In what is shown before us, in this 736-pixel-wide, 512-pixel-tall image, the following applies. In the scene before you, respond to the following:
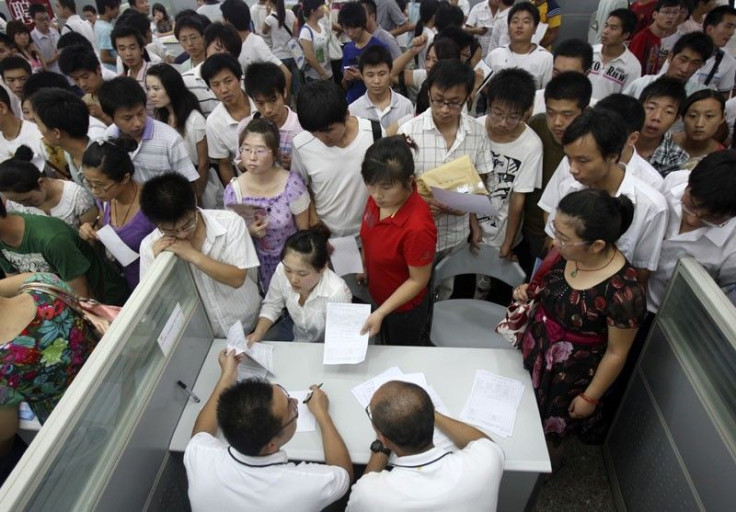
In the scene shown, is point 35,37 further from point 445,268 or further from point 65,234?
point 445,268

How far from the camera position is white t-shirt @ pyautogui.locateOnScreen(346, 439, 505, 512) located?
113cm

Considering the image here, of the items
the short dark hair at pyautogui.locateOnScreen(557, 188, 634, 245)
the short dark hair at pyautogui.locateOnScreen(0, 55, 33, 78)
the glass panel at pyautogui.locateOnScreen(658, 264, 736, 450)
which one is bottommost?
the glass panel at pyautogui.locateOnScreen(658, 264, 736, 450)

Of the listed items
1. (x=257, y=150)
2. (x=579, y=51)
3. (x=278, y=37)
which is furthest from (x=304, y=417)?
(x=278, y=37)

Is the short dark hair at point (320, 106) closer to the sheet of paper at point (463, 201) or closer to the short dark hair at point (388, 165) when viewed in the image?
the short dark hair at point (388, 165)

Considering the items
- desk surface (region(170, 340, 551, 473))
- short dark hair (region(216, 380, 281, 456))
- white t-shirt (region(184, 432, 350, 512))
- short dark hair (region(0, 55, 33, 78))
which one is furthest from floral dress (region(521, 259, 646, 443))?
short dark hair (region(0, 55, 33, 78))


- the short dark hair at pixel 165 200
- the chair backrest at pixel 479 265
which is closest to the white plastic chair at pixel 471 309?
the chair backrest at pixel 479 265

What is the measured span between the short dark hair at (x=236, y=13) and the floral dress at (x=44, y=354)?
3141 mm

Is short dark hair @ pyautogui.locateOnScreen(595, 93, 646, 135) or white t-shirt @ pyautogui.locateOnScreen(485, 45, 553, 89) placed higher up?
short dark hair @ pyautogui.locateOnScreen(595, 93, 646, 135)

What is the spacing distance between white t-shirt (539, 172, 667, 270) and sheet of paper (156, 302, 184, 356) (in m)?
1.63

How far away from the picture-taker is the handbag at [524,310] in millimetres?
1700

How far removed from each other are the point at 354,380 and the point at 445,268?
35.9 inches

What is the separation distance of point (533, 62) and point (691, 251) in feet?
6.84

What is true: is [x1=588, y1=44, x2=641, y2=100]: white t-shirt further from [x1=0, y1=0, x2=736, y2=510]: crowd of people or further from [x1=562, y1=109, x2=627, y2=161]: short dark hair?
[x1=562, y1=109, x2=627, y2=161]: short dark hair

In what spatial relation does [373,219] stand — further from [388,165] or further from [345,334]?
[345,334]
